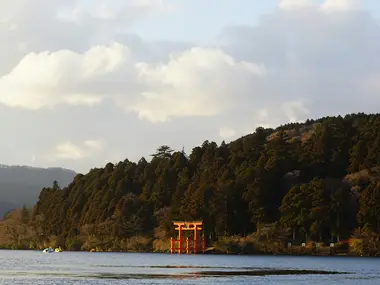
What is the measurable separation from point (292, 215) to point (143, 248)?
46.2 meters

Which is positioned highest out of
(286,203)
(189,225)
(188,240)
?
(286,203)

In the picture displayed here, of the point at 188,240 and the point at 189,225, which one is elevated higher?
the point at 189,225

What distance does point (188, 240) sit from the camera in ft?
582

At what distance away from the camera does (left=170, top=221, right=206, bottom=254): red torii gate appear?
562 ft

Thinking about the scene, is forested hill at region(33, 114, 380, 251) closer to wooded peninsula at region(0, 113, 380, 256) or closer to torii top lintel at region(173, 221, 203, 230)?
wooded peninsula at region(0, 113, 380, 256)

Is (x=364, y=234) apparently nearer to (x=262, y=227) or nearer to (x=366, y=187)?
(x=366, y=187)

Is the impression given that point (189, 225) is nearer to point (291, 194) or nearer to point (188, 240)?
point (188, 240)

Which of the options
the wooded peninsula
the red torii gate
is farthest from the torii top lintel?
the wooded peninsula

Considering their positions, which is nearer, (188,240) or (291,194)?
(291,194)

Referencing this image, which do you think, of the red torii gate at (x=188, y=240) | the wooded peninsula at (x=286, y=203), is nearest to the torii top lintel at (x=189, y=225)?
the red torii gate at (x=188, y=240)

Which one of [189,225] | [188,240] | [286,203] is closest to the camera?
[286,203]

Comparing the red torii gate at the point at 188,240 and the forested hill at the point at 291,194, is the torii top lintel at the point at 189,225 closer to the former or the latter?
the red torii gate at the point at 188,240

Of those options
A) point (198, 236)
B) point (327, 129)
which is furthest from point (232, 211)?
point (327, 129)

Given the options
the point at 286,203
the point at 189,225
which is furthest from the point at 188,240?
the point at 286,203
